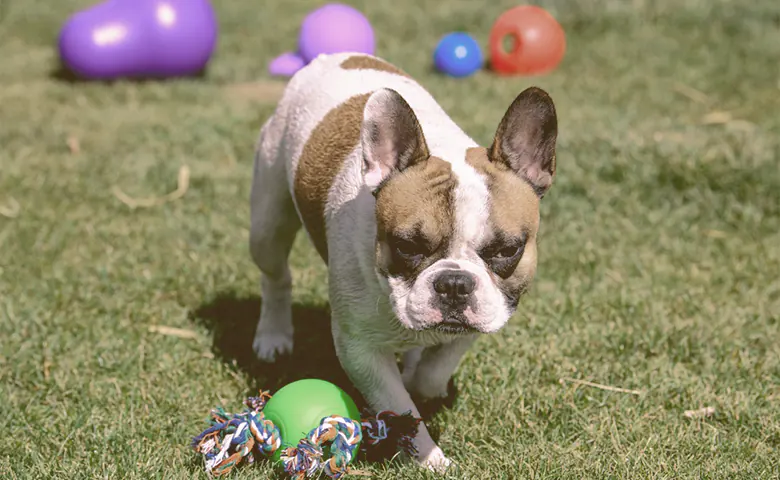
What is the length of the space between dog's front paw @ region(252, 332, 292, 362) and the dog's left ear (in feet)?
6.90

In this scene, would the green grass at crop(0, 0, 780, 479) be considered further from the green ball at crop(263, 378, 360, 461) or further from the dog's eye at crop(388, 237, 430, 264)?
the dog's eye at crop(388, 237, 430, 264)

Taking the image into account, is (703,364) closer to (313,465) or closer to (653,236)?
(653,236)

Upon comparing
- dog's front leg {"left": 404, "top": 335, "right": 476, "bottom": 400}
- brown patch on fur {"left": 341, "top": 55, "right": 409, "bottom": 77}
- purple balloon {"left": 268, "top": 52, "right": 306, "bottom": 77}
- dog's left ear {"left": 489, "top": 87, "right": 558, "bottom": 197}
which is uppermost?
dog's left ear {"left": 489, "top": 87, "right": 558, "bottom": 197}

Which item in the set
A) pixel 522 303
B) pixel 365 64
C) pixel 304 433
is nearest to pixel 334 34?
pixel 522 303

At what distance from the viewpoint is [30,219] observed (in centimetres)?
718

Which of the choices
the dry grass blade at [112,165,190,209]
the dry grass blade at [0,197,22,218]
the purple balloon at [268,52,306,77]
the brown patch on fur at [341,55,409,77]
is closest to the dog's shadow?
the brown patch on fur at [341,55,409,77]

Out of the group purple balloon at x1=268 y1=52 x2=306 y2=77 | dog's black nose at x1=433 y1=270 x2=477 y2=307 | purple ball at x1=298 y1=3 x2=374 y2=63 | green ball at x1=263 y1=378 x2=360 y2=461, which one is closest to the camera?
dog's black nose at x1=433 y1=270 x2=477 y2=307

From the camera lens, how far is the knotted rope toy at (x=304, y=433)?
12.8ft

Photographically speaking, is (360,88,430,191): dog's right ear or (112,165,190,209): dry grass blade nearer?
(360,88,430,191): dog's right ear

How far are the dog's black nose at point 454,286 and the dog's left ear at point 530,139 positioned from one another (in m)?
0.61

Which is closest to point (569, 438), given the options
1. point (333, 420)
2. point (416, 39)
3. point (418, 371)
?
point (418, 371)

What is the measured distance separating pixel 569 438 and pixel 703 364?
1251mm

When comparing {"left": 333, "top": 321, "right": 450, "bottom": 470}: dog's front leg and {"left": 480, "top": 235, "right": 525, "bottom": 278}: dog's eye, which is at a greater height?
{"left": 480, "top": 235, "right": 525, "bottom": 278}: dog's eye

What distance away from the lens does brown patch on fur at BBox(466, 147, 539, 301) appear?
3.74 m
